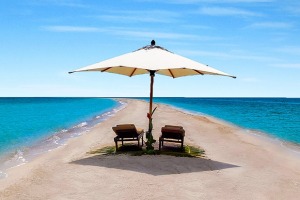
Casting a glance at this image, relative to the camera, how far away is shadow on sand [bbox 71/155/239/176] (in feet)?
29.6

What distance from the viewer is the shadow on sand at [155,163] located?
901 centimetres

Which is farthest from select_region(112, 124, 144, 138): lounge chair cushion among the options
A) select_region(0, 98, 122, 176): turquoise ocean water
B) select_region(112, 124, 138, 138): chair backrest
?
select_region(0, 98, 122, 176): turquoise ocean water

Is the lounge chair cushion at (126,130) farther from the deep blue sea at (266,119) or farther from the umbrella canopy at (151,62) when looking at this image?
the deep blue sea at (266,119)

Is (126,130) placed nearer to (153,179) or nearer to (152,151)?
(152,151)

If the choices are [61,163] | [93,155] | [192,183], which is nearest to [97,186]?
[192,183]

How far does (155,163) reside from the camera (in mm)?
9633

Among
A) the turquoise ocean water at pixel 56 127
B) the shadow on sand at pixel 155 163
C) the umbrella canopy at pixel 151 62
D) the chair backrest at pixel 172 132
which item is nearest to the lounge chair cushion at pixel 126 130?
the chair backrest at pixel 172 132

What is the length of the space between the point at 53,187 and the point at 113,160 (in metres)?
2.78

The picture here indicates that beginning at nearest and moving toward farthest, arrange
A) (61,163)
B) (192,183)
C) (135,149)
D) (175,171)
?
(192,183)
(175,171)
(61,163)
(135,149)

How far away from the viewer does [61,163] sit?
9836 mm

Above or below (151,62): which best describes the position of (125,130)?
below

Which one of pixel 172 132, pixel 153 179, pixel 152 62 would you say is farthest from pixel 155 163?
pixel 152 62

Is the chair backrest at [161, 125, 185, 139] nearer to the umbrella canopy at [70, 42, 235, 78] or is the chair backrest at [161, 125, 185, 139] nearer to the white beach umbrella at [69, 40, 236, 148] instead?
the white beach umbrella at [69, 40, 236, 148]

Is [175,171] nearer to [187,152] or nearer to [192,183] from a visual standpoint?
[192,183]
